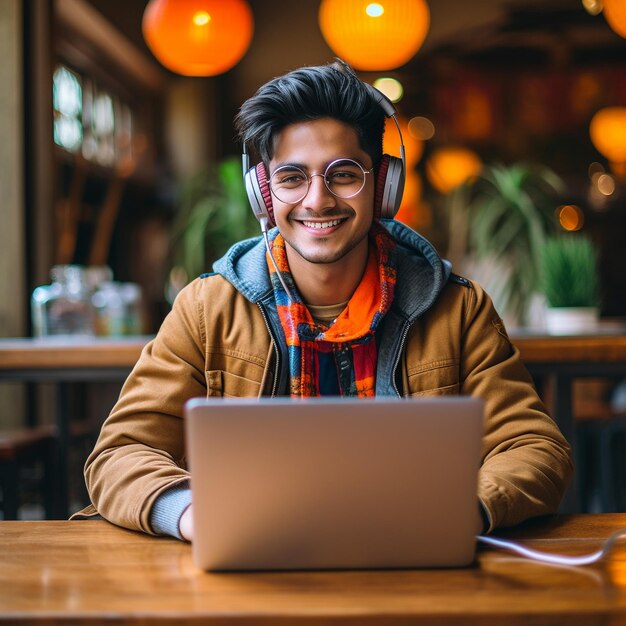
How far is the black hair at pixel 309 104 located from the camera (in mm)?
1462

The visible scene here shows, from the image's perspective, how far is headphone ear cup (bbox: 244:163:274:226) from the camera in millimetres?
1509

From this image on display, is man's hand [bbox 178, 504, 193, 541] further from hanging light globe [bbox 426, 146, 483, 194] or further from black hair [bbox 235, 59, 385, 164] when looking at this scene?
hanging light globe [bbox 426, 146, 483, 194]

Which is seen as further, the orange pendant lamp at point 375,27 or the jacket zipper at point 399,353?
the orange pendant lamp at point 375,27

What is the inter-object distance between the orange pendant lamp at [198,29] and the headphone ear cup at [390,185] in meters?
1.80

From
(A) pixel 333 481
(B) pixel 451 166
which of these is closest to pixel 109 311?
(A) pixel 333 481

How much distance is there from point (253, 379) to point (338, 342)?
16 cm

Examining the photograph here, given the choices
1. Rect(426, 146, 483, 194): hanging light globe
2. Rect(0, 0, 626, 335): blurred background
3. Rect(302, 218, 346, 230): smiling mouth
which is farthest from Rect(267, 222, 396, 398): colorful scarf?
Rect(426, 146, 483, 194): hanging light globe

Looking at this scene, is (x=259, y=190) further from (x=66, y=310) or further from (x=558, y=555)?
(x=66, y=310)

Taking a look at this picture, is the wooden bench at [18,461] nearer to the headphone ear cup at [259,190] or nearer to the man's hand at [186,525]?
the headphone ear cup at [259,190]

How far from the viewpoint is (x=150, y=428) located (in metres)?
1.35

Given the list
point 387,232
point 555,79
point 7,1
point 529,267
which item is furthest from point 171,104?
point 387,232

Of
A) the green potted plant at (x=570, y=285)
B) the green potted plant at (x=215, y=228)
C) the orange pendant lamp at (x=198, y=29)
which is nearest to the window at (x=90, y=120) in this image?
the green potted plant at (x=215, y=228)

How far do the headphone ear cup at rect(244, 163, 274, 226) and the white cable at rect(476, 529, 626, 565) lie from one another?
72 cm

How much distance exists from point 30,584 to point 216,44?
8.53 feet
